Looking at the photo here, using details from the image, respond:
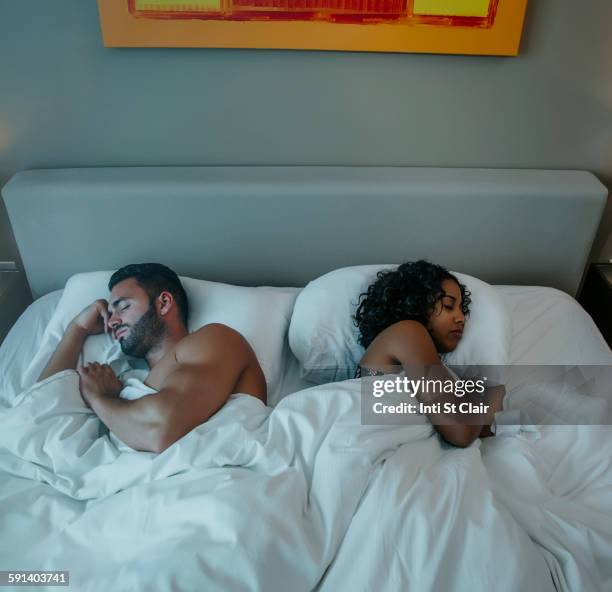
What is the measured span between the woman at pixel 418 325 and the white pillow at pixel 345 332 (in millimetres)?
37

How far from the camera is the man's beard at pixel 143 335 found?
1447 mm

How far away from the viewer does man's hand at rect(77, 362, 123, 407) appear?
1334 mm

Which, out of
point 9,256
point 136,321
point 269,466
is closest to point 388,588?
point 269,466

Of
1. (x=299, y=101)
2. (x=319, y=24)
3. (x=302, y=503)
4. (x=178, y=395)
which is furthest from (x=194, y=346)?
(x=319, y=24)

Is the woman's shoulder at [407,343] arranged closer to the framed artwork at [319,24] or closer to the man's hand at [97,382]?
the man's hand at [97,382]

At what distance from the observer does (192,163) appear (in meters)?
1.78

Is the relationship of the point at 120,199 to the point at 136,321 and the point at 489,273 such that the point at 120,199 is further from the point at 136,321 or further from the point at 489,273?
the point at 489,273

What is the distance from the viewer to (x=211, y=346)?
135 cm

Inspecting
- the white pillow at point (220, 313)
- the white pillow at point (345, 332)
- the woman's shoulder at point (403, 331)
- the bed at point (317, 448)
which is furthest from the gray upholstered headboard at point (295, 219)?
the woman's shoulder at point (403, 331)

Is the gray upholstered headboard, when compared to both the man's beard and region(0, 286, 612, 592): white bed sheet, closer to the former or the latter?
the man's beard

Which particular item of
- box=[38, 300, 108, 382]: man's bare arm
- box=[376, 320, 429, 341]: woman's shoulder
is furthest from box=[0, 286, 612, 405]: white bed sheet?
box=[376, 320, 429, 341]: woman's shoulder

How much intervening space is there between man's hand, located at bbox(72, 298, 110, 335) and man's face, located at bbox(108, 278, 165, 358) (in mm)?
53

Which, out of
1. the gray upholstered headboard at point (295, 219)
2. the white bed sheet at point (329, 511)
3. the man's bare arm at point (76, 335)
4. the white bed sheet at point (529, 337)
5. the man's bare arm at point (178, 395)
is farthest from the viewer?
the gray upholstered headboard at point (295, 219)

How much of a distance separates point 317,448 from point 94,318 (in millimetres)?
789
